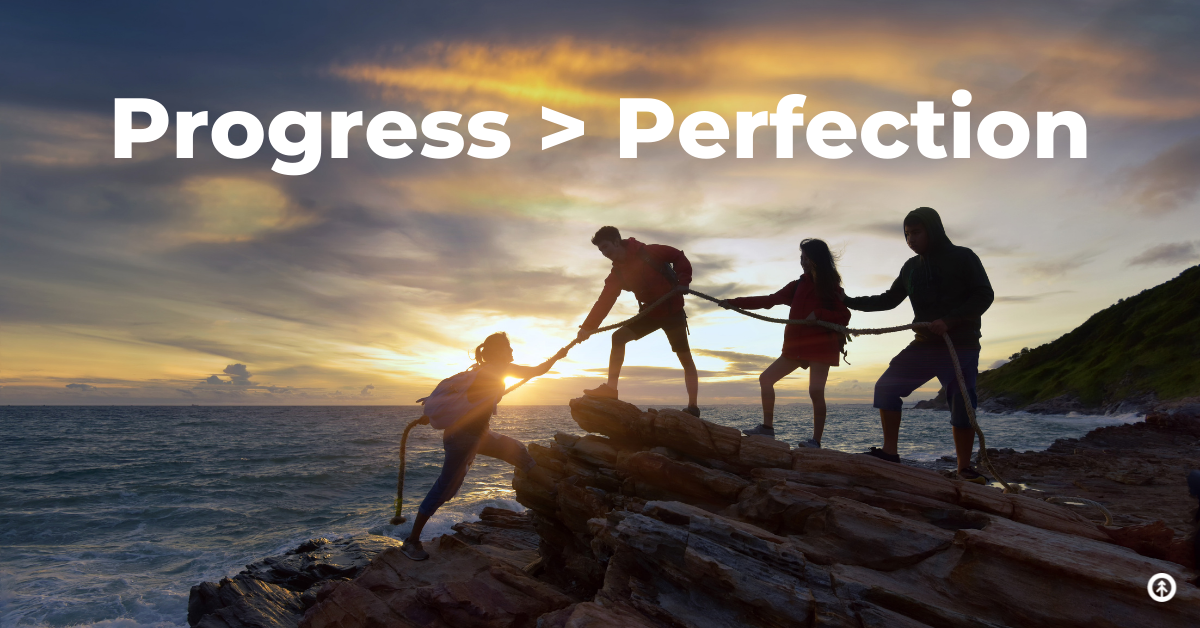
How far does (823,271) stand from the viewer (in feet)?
25.7

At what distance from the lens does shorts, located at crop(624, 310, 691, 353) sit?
8625 mm

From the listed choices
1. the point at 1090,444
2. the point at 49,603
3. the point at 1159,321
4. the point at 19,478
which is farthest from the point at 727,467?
the point at 1159,321

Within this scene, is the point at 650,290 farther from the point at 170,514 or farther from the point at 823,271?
the point at 170,514

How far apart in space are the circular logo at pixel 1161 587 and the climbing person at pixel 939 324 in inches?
87.8

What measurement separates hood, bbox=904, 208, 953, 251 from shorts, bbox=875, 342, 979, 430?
128 centimetres

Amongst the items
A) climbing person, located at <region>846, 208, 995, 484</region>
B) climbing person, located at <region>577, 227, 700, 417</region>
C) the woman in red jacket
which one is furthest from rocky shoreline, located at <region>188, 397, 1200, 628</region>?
climbing person, located at <region>577, 227, 700, 417</region>

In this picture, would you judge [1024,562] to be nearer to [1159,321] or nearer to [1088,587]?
[1088,587]

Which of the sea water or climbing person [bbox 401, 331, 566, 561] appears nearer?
climbing person [bbox 401, 331, 566, 561]

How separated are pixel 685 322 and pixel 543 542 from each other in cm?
475

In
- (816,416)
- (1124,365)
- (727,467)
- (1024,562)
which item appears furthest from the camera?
(1124,365)

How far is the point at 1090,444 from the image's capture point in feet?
74.7

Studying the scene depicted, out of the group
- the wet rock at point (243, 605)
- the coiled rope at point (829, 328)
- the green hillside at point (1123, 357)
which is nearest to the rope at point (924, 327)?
the coiled rope at point (829, 328)

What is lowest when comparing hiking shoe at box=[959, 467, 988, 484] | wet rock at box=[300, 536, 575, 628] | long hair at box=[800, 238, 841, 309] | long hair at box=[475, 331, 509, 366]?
wet rock at box=[300, 536, 575, 628]

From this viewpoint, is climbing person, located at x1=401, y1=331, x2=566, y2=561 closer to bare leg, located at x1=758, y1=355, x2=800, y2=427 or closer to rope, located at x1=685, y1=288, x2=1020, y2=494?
rope, located at x1=685, y1=288, x2=1020, y2=494
